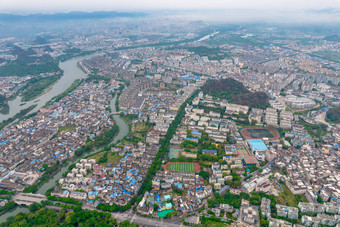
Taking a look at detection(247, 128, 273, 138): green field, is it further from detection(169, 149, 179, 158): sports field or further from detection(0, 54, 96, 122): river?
detection(0, 54, 96, 122): river

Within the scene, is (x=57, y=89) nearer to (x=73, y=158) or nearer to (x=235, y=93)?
(x=73, y=158)

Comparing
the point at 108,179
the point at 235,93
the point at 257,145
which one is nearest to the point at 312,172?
the point at 257,145

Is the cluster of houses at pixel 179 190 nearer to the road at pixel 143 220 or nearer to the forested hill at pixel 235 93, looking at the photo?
the road at pixel 143 220

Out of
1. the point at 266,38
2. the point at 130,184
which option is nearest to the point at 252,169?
the point at 130,184

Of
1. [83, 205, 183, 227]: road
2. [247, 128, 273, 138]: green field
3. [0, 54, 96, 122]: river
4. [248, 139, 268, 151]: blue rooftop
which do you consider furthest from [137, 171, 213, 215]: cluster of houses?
[0, 54, 96, 122]: river

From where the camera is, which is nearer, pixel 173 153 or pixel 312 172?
pixel 312 172

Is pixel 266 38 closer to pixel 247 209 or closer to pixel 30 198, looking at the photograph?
pixel 247 209
